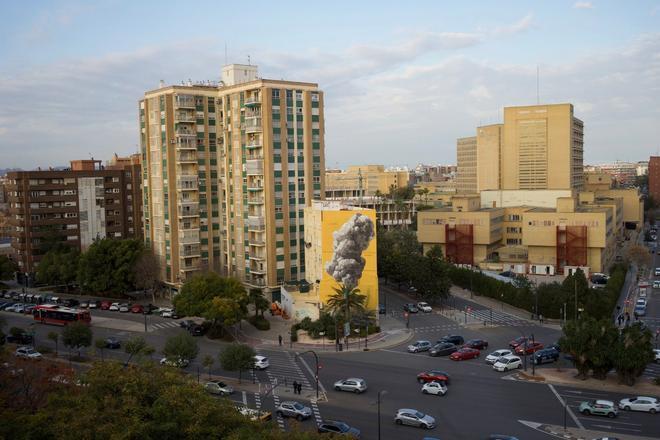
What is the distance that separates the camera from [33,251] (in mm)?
95438

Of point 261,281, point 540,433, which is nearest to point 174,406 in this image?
point 540,433

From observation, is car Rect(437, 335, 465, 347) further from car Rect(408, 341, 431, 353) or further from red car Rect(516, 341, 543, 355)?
red car Rect(516, 341, 543, 355)

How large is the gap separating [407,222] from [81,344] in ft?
319

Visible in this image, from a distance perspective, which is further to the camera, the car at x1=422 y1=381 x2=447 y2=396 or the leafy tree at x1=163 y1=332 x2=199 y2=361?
the leafy tree at x1=163 y1=332 x2=199 y2=361

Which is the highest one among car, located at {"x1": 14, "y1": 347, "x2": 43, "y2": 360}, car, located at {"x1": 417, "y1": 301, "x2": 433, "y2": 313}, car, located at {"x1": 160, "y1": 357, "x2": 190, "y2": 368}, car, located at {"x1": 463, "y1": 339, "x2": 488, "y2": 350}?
car, located at {"x1": 160, "y1": 357, "x2": 190, "y2": 368}

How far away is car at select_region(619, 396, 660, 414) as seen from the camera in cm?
3834

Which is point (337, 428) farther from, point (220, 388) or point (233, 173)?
point (233, 173)

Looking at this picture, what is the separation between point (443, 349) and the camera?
Answer: 53281 mm

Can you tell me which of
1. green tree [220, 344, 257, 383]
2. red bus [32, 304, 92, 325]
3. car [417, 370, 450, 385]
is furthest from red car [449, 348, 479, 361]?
red bus [32, 304, 92, 325]

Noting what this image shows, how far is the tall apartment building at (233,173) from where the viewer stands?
2899 inches

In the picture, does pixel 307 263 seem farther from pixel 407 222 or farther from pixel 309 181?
pixel 407 222

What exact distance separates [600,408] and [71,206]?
272 feet

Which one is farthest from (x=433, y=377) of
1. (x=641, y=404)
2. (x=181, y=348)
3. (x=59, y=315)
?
(x=59, y=315)

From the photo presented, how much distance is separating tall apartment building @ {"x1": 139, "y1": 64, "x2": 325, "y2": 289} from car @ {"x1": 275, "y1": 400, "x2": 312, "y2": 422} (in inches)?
1403
